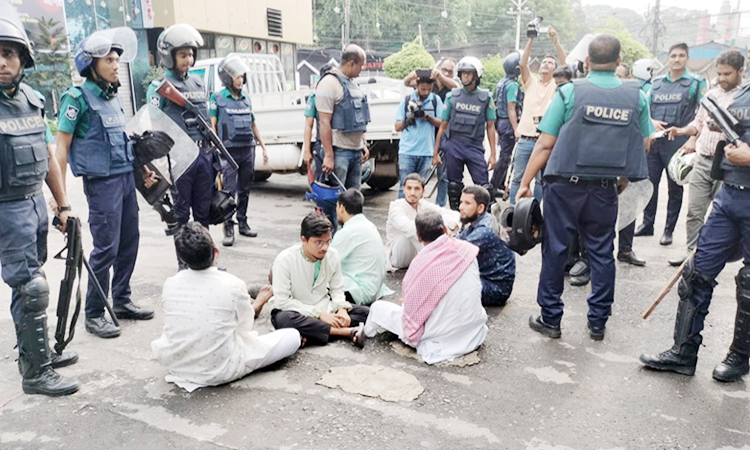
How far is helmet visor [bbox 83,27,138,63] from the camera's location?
138 inches

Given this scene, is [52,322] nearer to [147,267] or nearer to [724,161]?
[147,267]

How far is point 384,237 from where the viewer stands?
621 centimetres

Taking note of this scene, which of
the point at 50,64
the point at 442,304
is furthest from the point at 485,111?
the point at 50,64

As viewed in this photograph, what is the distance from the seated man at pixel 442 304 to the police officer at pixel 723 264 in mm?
1125

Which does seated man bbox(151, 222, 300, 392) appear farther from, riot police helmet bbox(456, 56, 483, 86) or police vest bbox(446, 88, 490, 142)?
riot police helmet bbox(456, 56, 483, 86)

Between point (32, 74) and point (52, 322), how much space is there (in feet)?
41.1

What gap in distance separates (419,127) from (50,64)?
12.5m

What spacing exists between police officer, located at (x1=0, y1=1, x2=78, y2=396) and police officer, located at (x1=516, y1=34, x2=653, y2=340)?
282cm

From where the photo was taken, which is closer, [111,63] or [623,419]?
[623,419]

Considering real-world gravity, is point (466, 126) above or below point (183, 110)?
below

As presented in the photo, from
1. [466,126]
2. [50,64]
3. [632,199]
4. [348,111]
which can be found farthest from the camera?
[50,64]

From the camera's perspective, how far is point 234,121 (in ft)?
19.6

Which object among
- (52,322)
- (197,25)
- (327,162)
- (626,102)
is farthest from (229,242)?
(197,25)

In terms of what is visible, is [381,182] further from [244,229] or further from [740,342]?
[740,342]
